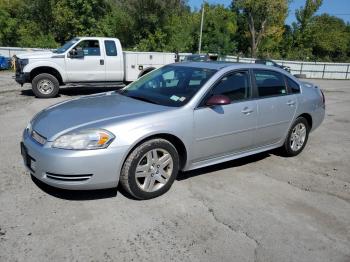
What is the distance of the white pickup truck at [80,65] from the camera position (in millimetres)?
10656

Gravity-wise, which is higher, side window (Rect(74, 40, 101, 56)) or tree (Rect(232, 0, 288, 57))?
tree (Rect(232, 0, 288, 57))

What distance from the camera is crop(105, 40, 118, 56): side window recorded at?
1155cm

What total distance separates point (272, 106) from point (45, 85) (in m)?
7.79

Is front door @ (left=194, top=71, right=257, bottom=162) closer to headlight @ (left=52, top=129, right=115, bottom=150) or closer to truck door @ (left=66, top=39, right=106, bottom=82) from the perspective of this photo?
headlight @ (left=52, top=129, right=115, bottom=150)

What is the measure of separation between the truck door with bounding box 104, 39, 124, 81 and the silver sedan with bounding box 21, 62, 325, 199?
656 centimetres

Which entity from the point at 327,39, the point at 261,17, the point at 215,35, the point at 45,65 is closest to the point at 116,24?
the point at 215,35

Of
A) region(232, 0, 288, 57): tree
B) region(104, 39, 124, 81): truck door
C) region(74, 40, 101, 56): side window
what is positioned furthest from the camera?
region(232, 0, 288, 57): tree

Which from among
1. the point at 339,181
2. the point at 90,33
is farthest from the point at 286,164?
the point at 90,33

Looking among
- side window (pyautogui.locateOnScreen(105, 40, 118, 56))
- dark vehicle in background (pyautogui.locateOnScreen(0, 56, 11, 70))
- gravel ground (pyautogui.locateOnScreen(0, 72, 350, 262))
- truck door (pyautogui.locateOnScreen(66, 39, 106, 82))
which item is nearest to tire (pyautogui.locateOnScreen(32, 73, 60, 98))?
truck door (pyautogui.locateOnScreen(66, 39, 106, 82))

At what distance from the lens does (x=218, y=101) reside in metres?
4.29

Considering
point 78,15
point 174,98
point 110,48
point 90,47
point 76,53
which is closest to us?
point 174,98

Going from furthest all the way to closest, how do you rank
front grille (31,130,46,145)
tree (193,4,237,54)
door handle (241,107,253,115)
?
tree (193,4,237,54) < door handle (241,107,253,115) < front grille (31,130,46,145)

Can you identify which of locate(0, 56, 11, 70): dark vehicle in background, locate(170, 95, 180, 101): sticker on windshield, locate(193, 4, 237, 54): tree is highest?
locate(193, 4, 237, 54): tree

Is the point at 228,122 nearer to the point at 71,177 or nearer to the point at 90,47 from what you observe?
the point at 71,177
